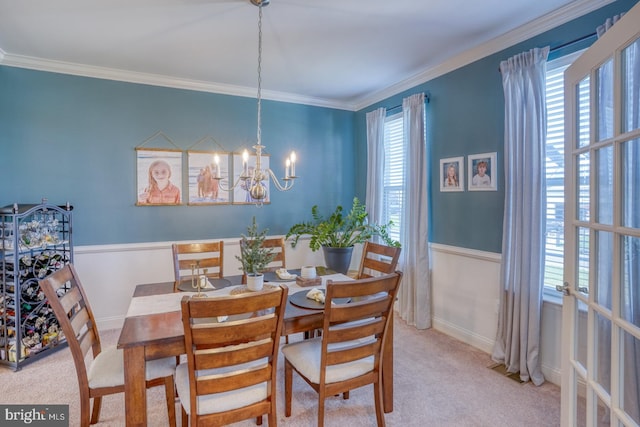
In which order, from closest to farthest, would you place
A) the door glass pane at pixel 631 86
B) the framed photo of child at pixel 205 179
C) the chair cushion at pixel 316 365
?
the door glass pane at pixel 631 86
the chair cushion at pixel 316 365
the framed photo of child at pixel 205 179

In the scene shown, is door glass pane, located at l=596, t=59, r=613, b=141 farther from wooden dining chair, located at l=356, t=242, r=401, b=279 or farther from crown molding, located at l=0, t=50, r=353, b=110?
crown molding, located at l=0, t=50, r=353, b=110

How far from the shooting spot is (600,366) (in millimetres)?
1486

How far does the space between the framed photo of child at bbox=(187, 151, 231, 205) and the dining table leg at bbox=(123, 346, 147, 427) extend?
2528 millimetres

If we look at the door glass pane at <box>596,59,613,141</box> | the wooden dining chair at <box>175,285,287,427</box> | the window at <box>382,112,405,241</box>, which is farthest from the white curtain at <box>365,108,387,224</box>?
the wooden dining chair at <box>175,285,287,427</box>

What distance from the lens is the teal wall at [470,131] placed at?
9.37ft

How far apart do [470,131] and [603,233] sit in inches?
74.0

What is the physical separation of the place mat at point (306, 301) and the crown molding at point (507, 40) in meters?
2.47

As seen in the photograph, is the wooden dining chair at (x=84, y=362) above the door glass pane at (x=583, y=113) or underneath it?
underneath

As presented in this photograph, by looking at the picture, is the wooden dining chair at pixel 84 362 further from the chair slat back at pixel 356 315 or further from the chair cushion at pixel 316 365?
the chair slat back at pixel 356 315

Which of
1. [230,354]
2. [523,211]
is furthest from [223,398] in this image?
[523,211]

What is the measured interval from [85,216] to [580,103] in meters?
4.12

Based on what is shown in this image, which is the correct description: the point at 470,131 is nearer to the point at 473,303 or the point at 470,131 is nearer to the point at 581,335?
the point at 473,303

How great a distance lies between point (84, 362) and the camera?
1.75 m

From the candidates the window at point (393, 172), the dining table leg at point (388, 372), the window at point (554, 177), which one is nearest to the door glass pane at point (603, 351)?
the dining table leg at point (388, 372)
